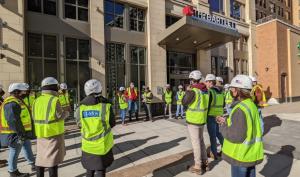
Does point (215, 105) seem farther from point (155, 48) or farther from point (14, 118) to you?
point (155, 48)

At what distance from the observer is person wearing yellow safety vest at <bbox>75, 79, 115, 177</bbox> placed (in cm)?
327

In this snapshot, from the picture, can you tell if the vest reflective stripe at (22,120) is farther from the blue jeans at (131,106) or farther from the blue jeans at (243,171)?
the blue jeans at (131,106)

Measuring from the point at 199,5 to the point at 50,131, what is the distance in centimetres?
1811

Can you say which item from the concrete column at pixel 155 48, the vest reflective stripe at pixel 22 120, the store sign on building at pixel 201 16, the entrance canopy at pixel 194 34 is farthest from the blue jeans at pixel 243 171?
the concrete column at pixel 155 48

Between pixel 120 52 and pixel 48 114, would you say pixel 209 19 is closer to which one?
pixel 120 52

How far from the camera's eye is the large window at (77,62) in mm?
12843

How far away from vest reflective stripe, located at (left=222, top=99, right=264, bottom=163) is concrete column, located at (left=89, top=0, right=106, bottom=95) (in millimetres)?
11335

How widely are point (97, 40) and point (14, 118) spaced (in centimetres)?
966

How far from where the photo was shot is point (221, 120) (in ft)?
10.4

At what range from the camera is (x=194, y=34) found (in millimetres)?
16125

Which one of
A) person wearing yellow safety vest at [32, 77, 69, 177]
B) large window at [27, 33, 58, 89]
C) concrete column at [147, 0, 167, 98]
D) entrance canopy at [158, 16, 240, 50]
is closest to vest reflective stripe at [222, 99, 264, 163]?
person wearing yellow safety vest at [32, 77, 69, 177]

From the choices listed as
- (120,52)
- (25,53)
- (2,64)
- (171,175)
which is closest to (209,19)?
(120,52)

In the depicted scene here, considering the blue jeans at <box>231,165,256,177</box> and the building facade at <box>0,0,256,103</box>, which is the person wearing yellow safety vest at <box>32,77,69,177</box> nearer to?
the blue jeans at <box>231,165,256,177</box>

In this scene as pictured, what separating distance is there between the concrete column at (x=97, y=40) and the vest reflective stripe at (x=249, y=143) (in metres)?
11.3
